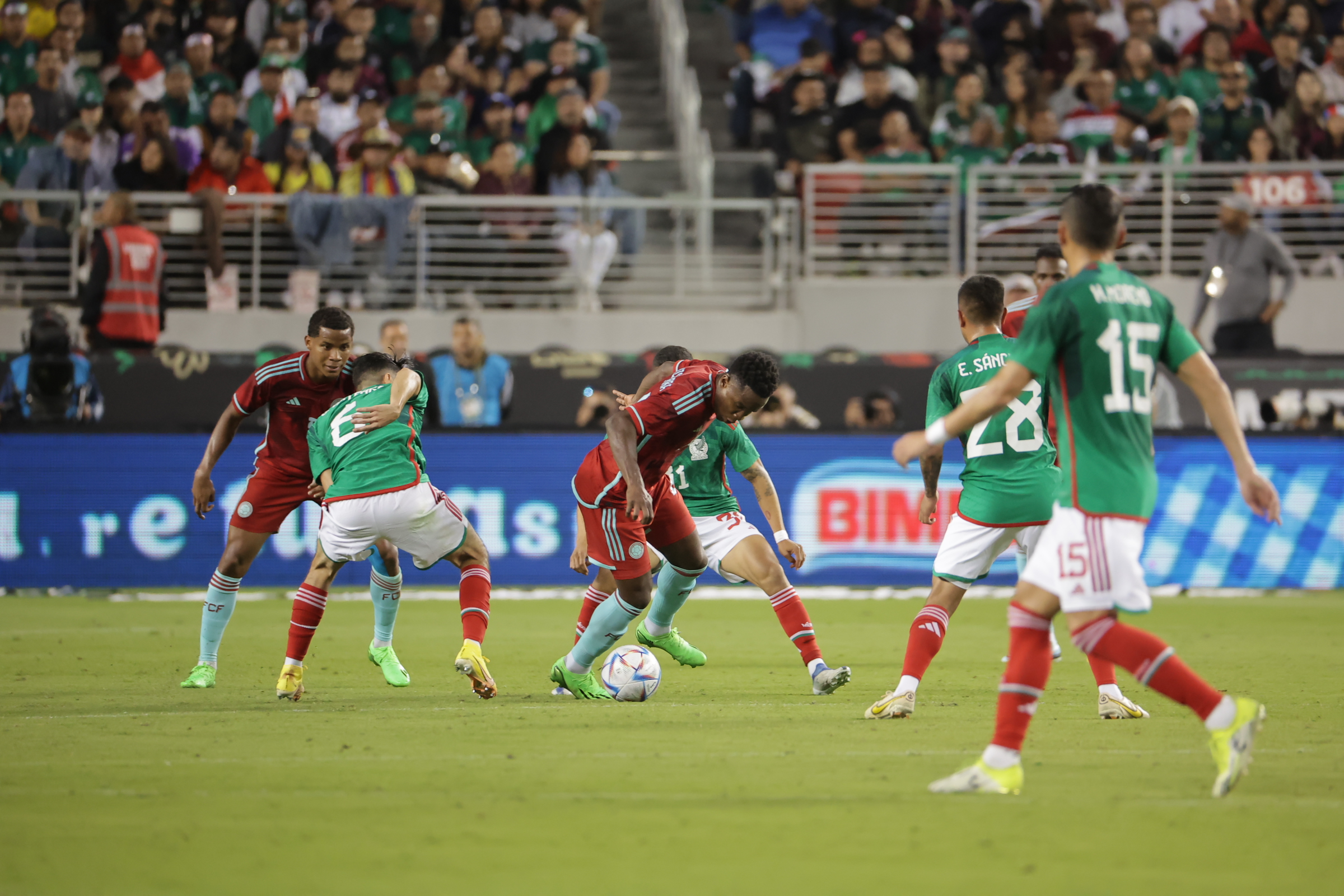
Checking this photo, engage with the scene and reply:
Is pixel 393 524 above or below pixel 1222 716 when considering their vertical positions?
above

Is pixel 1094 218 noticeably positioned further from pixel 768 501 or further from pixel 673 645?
pixel 673 645

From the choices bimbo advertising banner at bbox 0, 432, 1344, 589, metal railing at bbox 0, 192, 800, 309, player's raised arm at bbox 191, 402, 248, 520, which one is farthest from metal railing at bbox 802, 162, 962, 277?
player's raised arm at bbox 191, 402, 248, 520

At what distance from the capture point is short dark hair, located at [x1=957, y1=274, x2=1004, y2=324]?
839 cm

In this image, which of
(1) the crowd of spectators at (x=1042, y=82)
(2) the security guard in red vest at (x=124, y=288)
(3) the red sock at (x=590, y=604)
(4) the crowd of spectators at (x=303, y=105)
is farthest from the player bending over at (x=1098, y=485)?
(1) the crowd of spectators at (x=1042, y=82)

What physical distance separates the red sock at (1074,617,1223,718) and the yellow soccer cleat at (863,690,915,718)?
2.20 m

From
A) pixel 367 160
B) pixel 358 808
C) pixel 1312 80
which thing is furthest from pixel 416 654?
pixel 1312 80

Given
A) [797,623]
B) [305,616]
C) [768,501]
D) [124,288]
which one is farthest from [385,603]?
[124,288]

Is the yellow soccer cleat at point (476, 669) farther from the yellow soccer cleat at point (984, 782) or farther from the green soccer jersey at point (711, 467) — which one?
the yellow soccer cleat at point (984, 782)

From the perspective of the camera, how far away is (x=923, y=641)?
8.12 m

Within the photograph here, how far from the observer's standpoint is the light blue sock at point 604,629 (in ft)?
28.5

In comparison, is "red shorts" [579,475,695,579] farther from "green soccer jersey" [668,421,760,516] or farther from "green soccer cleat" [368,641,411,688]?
"green soccer cleat" [368,641,411,688]

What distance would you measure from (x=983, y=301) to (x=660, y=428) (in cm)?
180

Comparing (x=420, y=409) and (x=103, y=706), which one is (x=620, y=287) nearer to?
(x=420, y=409)

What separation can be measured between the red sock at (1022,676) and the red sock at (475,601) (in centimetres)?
369
